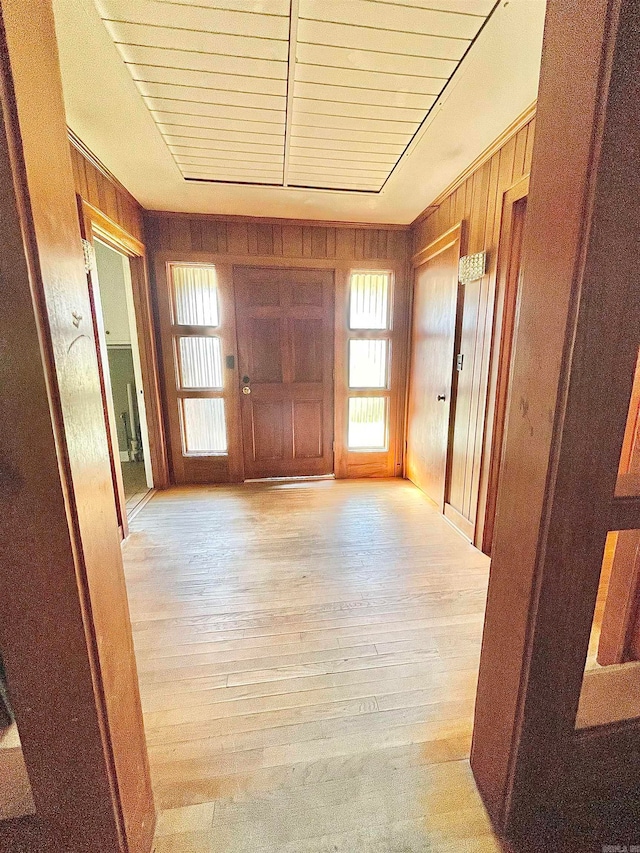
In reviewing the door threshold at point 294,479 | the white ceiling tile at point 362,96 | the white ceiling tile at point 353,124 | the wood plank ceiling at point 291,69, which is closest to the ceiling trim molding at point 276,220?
the wood plank ceiling at point 291,69

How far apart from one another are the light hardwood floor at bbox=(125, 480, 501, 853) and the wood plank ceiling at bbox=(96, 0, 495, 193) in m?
2.51

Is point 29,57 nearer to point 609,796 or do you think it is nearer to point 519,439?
point 519,439

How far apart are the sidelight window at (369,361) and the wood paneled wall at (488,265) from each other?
91 cm

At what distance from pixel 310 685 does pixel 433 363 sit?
2.48 metres

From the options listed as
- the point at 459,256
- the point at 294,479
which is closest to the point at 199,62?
the point at 459,256

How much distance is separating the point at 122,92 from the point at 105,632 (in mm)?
2213

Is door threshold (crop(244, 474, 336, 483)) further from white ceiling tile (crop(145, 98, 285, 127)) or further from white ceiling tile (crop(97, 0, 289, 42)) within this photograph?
white ceiling tile (crop(97, 0, 289, 42))

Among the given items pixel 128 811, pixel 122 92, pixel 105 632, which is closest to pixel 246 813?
pixel 128 811

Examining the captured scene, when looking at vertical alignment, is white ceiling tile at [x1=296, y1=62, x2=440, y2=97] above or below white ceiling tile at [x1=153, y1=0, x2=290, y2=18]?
below

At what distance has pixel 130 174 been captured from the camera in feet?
7.64

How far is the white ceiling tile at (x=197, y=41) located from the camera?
129 cm

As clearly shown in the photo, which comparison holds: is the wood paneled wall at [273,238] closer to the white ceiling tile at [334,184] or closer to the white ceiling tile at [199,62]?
the white ceiling tile at [334,184]

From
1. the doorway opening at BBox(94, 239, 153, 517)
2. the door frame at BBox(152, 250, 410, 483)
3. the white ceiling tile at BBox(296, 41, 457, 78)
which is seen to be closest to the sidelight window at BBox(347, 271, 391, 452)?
the door frame at BBox(152, 250, 410, 483)

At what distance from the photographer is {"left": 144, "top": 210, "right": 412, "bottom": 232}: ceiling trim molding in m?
3.00
